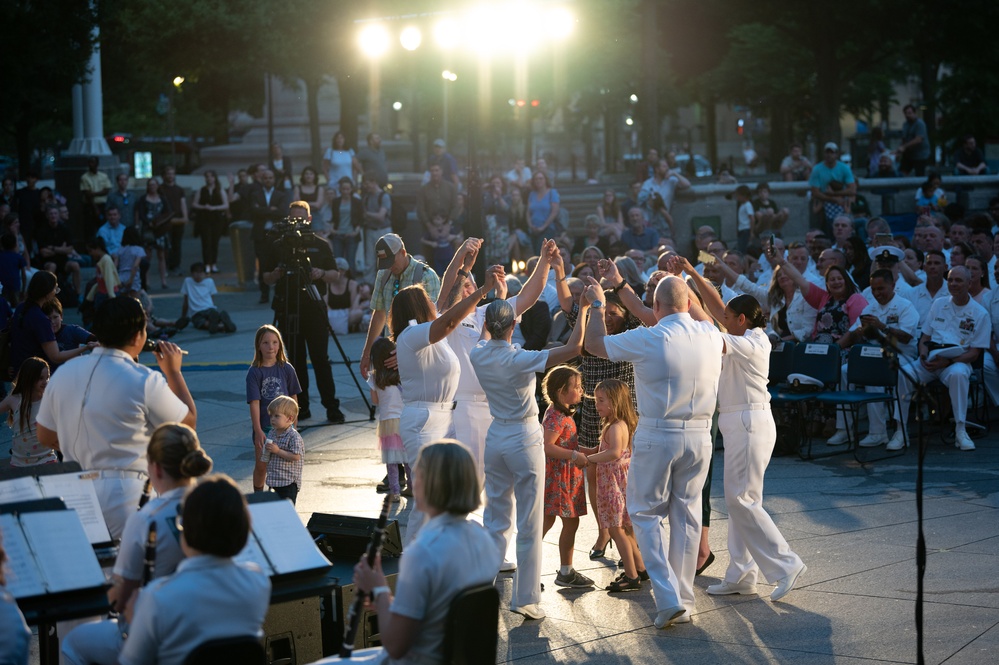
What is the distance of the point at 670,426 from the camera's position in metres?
7.68

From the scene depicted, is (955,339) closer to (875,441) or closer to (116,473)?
(875,441)

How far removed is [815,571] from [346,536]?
3.23 metres

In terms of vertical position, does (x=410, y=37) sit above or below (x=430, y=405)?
above

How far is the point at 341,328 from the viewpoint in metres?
19.4

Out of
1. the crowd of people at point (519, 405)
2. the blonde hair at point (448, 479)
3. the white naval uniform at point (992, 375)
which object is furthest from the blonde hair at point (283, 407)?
the white naval uniform at point (992, 375)

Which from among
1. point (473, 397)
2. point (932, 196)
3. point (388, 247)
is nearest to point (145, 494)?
point (473, 397)

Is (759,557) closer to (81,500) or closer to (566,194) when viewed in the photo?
(81,500)

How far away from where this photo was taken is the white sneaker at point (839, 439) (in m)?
12.9

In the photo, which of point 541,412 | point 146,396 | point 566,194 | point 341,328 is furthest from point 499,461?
point 566,194

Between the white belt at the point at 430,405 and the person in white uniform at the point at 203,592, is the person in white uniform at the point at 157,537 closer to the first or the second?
the person in white uniform at the point at 203,592

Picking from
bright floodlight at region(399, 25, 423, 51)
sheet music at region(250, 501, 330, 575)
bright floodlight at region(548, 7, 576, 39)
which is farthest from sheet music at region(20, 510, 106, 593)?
bright floodlight at region(399, 25, 423, 51)

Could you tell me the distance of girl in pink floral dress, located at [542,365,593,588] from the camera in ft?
28.3

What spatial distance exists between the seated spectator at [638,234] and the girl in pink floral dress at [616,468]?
11.0m

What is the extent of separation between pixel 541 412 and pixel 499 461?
164 inches
